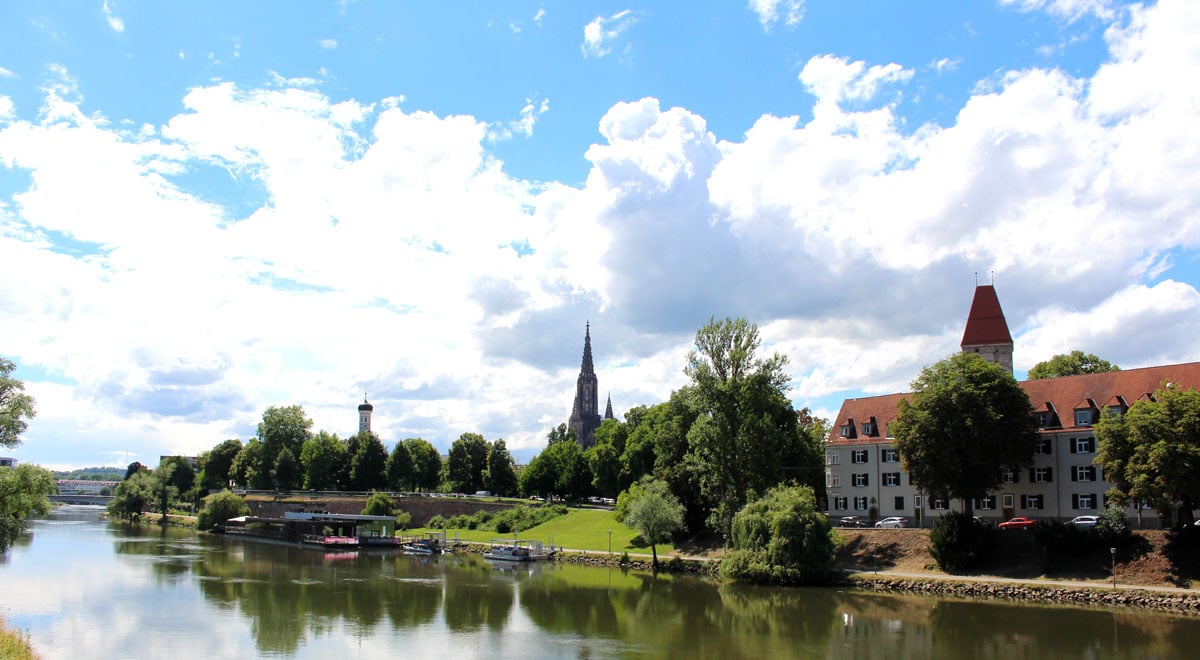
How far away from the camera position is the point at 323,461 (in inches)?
4946

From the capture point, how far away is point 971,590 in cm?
4844

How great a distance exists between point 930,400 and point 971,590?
11423 mm

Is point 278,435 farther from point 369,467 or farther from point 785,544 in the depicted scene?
point 785,544

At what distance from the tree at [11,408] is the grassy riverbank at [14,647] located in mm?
13682

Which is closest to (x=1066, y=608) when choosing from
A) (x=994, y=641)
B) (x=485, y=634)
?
(x=994, y=641)

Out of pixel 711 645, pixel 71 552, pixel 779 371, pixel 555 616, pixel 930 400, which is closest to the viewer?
pixel 711 645

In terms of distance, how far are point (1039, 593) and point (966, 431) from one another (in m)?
10.00

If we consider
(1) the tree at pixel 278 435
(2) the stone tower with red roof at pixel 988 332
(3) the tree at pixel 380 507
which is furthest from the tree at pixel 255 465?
(2) the stone tower with red roof at pixel 988 332

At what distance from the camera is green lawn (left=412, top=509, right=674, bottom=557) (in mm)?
76463

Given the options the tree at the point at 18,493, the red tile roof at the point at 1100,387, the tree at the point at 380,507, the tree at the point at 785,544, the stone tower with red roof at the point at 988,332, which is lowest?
the tree at the point at 380,507

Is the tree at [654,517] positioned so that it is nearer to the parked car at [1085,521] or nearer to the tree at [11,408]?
the parked car at [1085,521]

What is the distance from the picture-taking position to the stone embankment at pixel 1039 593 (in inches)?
1662

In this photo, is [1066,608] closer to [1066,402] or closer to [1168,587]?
[1168,587]

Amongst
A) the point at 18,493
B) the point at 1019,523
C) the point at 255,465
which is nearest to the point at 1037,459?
the point at 1019,523
